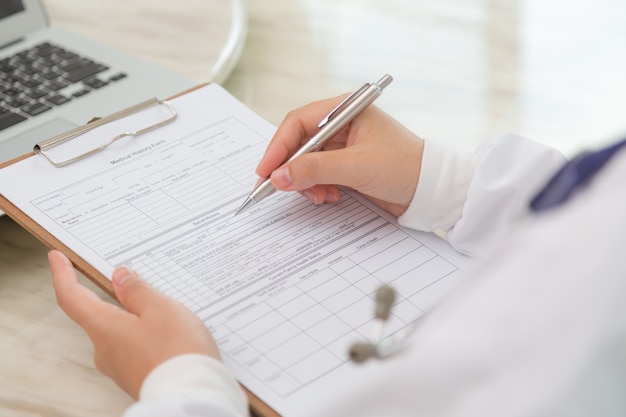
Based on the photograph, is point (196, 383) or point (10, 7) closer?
point (196, 383)

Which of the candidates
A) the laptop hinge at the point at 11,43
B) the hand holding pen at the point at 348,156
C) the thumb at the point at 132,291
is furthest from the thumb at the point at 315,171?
the laptop hinge at the point at 11,43

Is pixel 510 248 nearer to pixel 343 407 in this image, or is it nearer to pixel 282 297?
pixel 343 407

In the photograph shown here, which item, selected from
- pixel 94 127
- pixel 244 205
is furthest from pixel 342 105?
pixel 94 127

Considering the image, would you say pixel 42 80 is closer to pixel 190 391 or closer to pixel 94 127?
pixel 94 127

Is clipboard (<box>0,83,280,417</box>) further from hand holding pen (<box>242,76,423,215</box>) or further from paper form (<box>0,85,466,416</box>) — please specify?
hand holding pen (<box>242,76,423,215</box>)

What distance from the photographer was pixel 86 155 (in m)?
0.76

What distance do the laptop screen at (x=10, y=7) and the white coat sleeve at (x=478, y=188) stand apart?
532 millimetres

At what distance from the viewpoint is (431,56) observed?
1096 mm

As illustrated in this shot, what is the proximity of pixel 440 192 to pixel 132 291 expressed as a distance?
0.85 ft

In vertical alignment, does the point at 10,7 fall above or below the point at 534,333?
below

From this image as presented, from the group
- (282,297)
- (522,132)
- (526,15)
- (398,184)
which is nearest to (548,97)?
(522,132)

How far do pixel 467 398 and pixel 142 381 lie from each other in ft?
0.87

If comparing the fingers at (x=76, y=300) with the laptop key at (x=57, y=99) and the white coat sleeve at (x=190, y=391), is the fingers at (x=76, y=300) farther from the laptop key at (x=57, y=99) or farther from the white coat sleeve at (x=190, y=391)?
the laptop key at (x=57, y=99)

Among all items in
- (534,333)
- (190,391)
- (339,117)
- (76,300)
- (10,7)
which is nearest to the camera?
(534,333)
